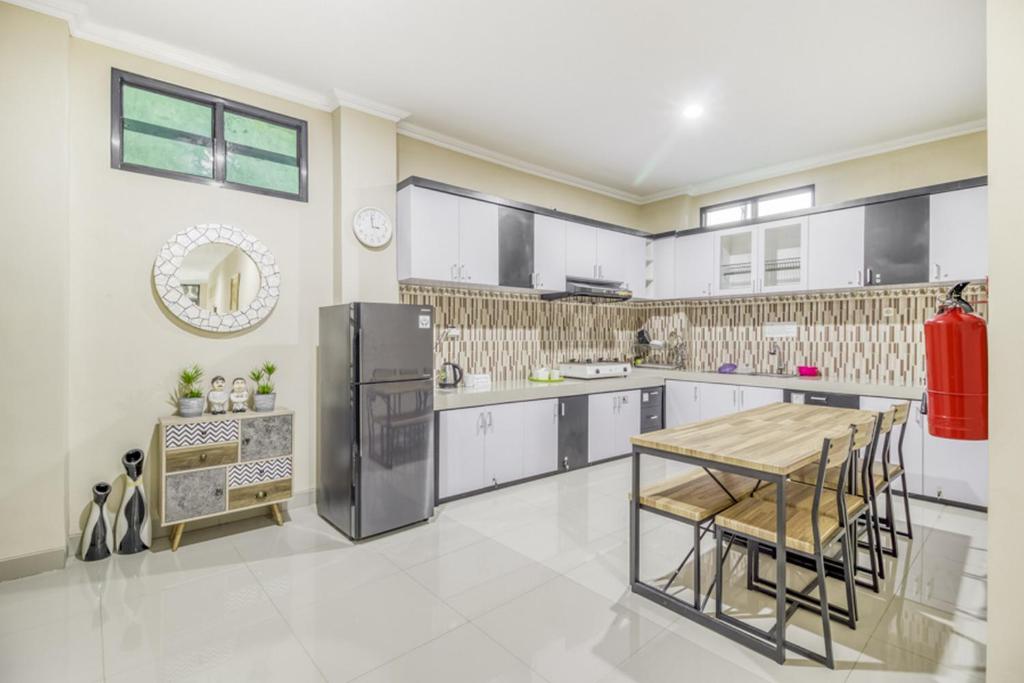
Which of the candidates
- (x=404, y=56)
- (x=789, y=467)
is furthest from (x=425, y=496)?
(x=404, y=56)

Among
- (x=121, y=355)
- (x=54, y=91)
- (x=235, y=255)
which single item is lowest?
(x=121, y=355)

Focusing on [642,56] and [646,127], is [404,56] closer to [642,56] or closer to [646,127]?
[642,56]

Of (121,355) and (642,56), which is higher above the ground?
(642,56)

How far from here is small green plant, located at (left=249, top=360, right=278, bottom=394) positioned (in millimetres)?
Result: 3355

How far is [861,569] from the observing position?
8.58 ft

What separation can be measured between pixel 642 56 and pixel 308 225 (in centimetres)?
268

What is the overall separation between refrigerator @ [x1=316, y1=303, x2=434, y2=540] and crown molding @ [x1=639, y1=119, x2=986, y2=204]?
4.05 meters

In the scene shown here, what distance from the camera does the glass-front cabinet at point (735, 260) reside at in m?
5.08

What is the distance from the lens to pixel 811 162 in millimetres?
4895

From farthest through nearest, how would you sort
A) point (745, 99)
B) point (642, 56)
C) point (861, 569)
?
point (745, 99), point (642, 56), point (861, 569)

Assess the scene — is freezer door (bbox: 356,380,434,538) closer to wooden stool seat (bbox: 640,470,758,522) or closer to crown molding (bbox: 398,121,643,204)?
wooden stool seat (bbox: 640,470,758,522)

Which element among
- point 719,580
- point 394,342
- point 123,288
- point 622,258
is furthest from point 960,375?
point 123,288

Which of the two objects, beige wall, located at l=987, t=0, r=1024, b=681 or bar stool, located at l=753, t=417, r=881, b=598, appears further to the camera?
bar stool, located at l=753, t=417, r=881, b=598

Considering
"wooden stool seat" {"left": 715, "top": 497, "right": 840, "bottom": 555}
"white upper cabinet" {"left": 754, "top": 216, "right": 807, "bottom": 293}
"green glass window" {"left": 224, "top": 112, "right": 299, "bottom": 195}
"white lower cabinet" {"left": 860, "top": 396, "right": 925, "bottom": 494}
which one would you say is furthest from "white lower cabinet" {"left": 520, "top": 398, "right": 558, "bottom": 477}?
"white lower cabinet" {"left": 860, "top": 396, "right": 925, "bottom": 494}
